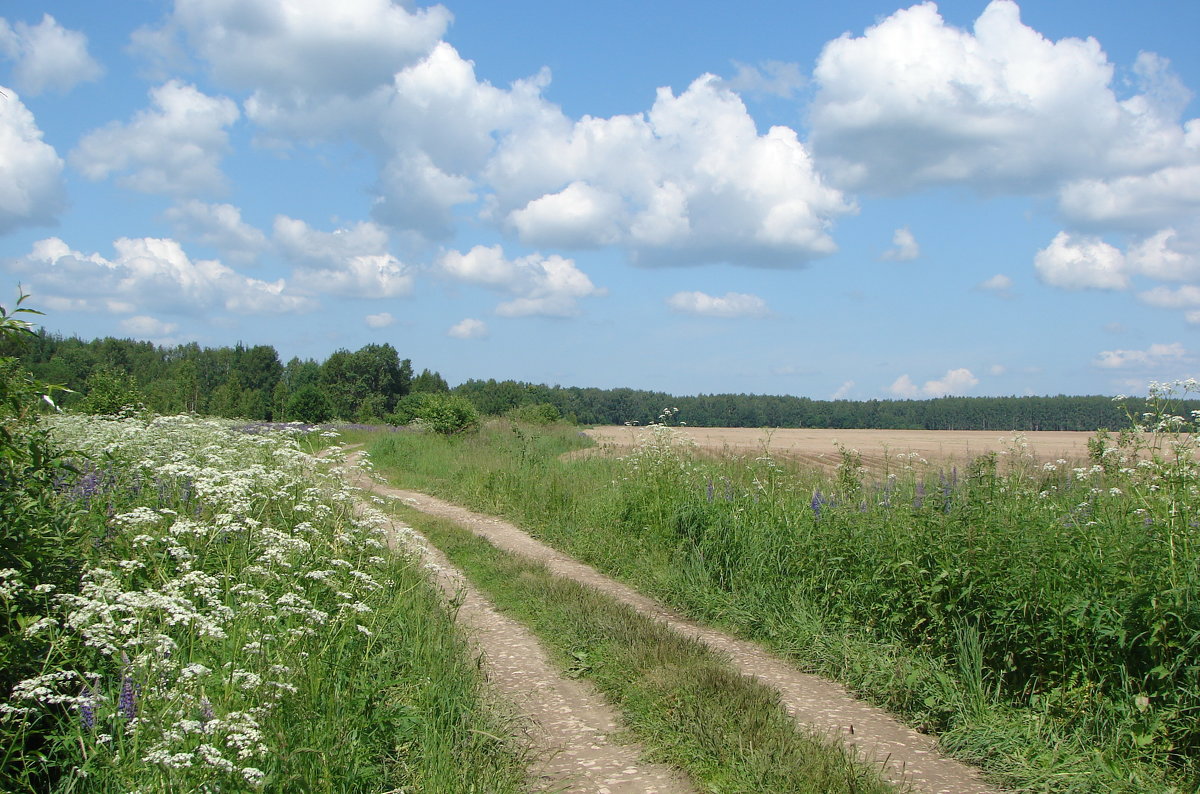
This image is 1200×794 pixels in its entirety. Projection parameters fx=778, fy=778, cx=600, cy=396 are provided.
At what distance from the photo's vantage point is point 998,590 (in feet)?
19.3

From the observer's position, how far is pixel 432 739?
445 centimetres

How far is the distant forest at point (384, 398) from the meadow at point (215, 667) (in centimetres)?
108

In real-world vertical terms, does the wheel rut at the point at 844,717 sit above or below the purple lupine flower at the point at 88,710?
below

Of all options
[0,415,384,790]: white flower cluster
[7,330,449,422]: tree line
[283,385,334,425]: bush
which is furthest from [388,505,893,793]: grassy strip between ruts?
[283,385,334,425]: bush

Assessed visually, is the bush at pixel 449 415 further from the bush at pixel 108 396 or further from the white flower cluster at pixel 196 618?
the white flower cluster at pixel 196 618

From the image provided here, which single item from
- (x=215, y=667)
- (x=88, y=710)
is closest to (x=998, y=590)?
(x=215, y=667)

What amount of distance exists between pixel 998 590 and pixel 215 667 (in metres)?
5.38

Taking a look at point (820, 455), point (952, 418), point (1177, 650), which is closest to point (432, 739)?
point (1177, 650)

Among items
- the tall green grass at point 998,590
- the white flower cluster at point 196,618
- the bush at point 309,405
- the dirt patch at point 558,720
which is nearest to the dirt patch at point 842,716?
the tall green grass at point 998,590

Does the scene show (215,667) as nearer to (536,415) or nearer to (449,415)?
(449,415)

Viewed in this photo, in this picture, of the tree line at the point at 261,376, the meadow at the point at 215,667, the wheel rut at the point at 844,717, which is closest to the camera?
the meadow at the point at 215,667

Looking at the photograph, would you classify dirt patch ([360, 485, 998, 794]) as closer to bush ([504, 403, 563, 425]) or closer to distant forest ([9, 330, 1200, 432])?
distant forest ([9, 330, 1200, 432])

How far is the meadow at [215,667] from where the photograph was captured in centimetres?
338

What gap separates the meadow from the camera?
11.1 feet
